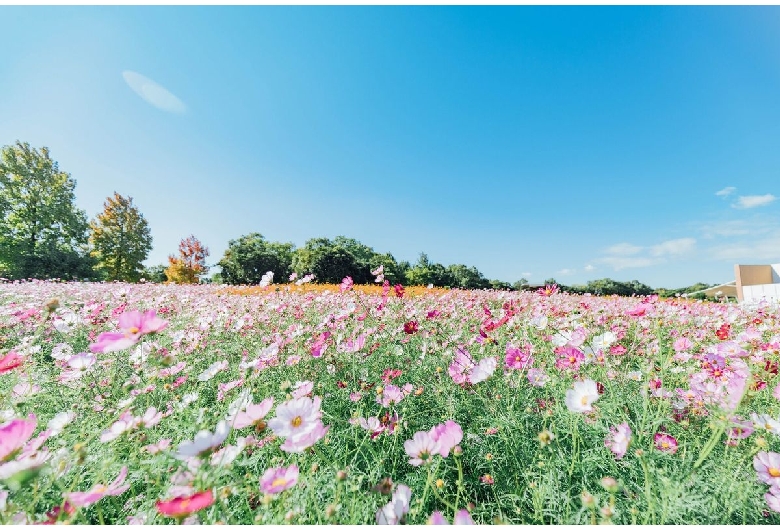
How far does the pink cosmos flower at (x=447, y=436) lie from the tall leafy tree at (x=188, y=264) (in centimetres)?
2644

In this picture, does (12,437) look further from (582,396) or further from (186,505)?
(582,396)

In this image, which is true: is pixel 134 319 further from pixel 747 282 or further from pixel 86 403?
pixel 747 282

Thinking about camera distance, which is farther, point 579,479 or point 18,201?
point 18,201

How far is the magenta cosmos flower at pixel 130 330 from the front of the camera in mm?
795

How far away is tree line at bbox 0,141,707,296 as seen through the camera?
16.8 metres

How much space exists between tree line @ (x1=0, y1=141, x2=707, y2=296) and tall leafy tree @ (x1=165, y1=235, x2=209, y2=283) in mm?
93

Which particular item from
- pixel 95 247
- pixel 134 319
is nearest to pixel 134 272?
pixel 95 247

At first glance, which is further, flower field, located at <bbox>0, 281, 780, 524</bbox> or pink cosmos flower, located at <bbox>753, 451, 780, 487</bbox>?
pink cosmos flower, located at <bbox>753, 451, 780, 487</bbox>

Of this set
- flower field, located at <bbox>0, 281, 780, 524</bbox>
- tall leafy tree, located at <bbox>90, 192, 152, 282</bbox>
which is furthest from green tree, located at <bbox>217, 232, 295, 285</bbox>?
flower field, located at <bbox>0, 281, 780, 524</bbox>

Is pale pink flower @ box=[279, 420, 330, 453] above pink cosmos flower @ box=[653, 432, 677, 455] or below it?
above

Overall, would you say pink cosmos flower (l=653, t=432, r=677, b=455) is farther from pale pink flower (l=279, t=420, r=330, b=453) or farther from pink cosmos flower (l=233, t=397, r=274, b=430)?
pink cosmos flower (l=233, t=397, r=274, b=430)

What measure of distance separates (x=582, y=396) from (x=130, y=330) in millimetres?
1234

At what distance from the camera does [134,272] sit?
2242 cm

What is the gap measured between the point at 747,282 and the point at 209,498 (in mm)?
20246
